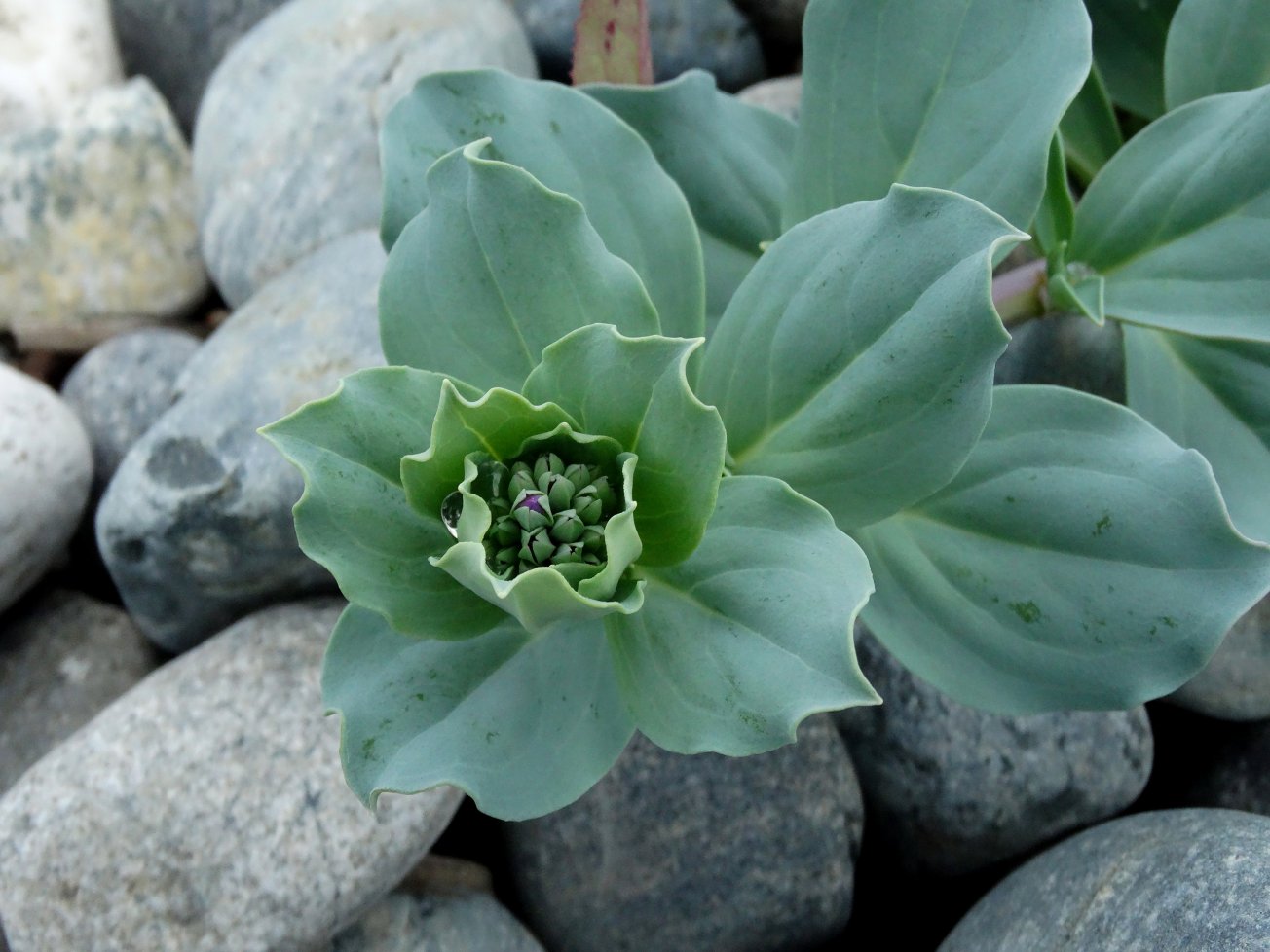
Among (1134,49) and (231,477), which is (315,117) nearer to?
(231,477)

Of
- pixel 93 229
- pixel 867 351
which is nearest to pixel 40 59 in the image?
pixel 93 229

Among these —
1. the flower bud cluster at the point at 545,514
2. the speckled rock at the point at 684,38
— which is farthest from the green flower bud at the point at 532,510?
the speckled rock at the point at 684,38

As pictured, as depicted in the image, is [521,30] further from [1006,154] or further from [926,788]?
[926,788]

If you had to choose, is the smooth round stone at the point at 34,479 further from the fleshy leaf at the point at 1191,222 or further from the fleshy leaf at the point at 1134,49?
the fleshy leaf at the point at 1134,49

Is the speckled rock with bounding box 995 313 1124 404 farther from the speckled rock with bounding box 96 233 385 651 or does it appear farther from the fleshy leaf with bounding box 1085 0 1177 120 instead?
the speckled rock with bounding box 96 233 385 651

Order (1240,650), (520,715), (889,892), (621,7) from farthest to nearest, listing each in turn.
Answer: (889,892) < (1240,650) < (621,7) < (520,715)

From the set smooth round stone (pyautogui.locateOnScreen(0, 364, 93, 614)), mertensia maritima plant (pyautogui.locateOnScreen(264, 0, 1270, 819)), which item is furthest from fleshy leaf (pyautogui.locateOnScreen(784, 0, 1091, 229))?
smooth round stone (pyautogui.locateOnScreen(0, 364, 93, 614))

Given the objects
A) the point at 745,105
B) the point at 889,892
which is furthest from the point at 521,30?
the point at 889,892
